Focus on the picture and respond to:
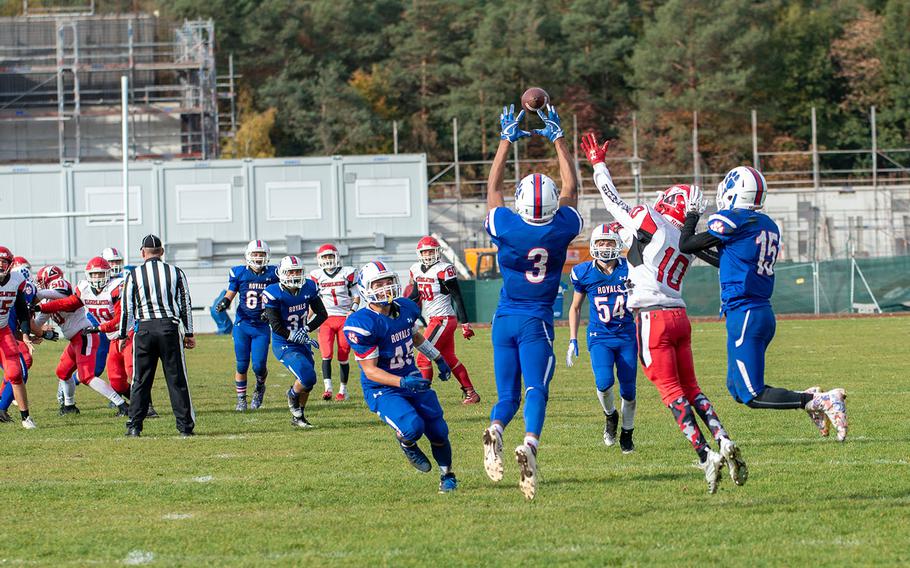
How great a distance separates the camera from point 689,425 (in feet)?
22.8

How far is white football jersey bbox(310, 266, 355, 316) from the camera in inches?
577

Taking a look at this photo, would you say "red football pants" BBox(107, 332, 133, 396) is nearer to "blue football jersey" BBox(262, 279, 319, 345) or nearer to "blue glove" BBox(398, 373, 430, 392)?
"blue football jersey" BBox(262, 279, 319, 345)

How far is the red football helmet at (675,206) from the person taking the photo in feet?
24.6

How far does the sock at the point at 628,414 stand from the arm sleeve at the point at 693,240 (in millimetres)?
1997

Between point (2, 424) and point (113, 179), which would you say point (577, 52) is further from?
point (2, 424)

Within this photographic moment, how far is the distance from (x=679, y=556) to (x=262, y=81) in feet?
182

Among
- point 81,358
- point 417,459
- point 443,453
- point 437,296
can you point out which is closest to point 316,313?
point 437,296

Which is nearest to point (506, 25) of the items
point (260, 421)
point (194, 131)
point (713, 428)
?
point (194, 131)

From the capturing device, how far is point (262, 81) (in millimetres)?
59031

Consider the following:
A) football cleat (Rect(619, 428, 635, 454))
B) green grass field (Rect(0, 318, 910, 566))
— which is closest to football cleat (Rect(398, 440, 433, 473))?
green grass field (Rect(0, 318, 910, 566))

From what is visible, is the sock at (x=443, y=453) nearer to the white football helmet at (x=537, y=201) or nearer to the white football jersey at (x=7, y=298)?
the white football helmet at (x=537, y=201)

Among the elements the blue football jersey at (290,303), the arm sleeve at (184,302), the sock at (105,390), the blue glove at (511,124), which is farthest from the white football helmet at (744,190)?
the sock at (105,390)

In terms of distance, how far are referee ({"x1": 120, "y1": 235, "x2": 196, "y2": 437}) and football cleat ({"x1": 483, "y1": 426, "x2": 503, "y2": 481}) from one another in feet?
15.1

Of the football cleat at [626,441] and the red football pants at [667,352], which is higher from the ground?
the red football pants at [667,352]
